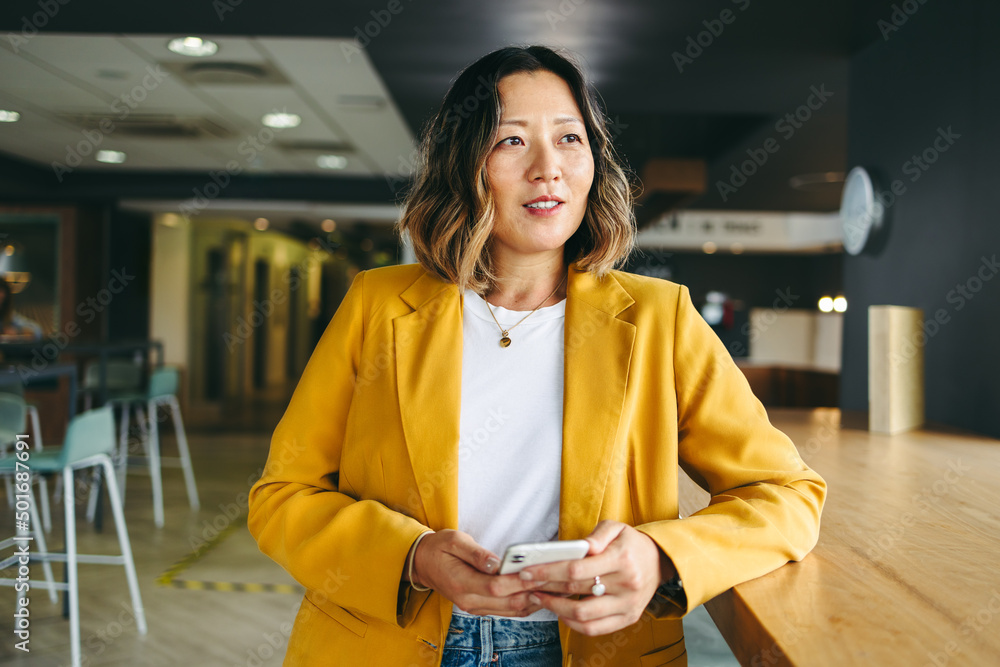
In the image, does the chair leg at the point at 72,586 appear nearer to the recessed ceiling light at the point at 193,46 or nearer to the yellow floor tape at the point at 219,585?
the yellow floor tape at the point at 219,585

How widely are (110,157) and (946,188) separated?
23.6 ft

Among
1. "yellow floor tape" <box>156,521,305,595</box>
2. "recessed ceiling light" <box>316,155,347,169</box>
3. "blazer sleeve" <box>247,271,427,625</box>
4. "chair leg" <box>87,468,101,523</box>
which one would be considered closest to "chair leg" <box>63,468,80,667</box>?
"yellow floor tape" <box>156,521,305,595</box>

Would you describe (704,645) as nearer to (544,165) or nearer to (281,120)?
(544,165)

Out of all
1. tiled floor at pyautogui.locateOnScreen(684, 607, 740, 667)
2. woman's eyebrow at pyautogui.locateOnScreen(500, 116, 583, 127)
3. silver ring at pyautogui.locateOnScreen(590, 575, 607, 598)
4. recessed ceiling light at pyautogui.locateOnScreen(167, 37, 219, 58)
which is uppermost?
recessed ceiling light at pyautogui.locateOnScreen(167, 37, 219, 58)

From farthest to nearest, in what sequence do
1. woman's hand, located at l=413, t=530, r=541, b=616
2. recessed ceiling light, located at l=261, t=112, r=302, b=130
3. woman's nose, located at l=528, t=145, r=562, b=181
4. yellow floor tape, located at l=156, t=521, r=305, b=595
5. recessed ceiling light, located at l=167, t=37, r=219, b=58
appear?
recessed ceiling light, located at l=261, t=112, r=302, b=130 < recessed ceiling light, located at l=167, t=37, r=219, b=58 < yellow floor tape, located at l=156, t=521, r=305, b=595 < woman's nose, located at l=528, t=145, r=562, b=181 < woman's hand, located at l=413, t=530, r=541, b=616

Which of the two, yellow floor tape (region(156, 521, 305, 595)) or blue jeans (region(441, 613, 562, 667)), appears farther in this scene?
yellow floor tape (region(156, 521, 305, 595))

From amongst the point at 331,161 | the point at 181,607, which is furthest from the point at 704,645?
the point at 331,161

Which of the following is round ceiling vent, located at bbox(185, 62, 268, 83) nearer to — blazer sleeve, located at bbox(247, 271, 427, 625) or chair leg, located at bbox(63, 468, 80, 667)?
chair leg, located at bbox(63, 468, 80, 667)

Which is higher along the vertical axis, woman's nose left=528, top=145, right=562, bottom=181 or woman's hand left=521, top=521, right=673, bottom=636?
woman's nose left=528, top=145, right=562, bottom=181

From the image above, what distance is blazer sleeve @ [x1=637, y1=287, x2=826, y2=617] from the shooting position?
3.13ft

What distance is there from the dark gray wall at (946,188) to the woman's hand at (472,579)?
2.01 meters

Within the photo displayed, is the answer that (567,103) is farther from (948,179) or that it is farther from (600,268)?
(948,179)

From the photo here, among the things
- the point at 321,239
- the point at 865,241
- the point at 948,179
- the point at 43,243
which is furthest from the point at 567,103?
the point at 321,239

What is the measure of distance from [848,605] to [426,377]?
0.67 meters
